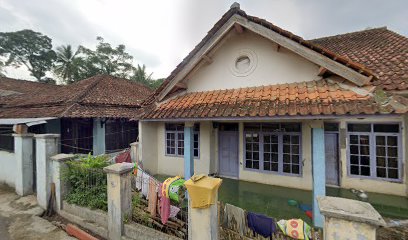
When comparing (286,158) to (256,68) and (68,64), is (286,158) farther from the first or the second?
(68,64)

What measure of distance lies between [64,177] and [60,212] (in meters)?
1.02

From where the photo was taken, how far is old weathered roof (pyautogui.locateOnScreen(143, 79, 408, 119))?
4.28m

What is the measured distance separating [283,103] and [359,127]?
337 cm

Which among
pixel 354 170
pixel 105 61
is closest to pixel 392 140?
pixel 354 170

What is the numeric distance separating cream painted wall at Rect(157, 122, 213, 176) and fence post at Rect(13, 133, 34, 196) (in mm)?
4659

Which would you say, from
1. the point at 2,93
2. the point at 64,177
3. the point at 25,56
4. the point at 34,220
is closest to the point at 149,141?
the point at 64,177

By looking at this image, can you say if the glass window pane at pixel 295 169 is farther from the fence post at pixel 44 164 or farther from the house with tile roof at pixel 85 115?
the fence post at pixel 44 164

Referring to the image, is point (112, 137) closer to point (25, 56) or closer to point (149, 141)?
point (149, 141)

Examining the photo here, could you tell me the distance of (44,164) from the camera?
6.08 metres

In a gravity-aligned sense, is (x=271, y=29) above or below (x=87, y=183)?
above

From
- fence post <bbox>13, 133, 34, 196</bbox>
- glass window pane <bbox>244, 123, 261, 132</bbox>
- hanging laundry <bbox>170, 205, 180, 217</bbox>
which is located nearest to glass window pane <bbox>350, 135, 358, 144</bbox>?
glass window pane <bbox>244, 123, 261, 132</bbox>

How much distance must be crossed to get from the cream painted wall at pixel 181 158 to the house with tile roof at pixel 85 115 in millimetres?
1821

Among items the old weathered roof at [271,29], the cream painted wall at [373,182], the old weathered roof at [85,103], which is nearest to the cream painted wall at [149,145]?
the old weathered roof at [85,103]

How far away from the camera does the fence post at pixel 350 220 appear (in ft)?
7.58
